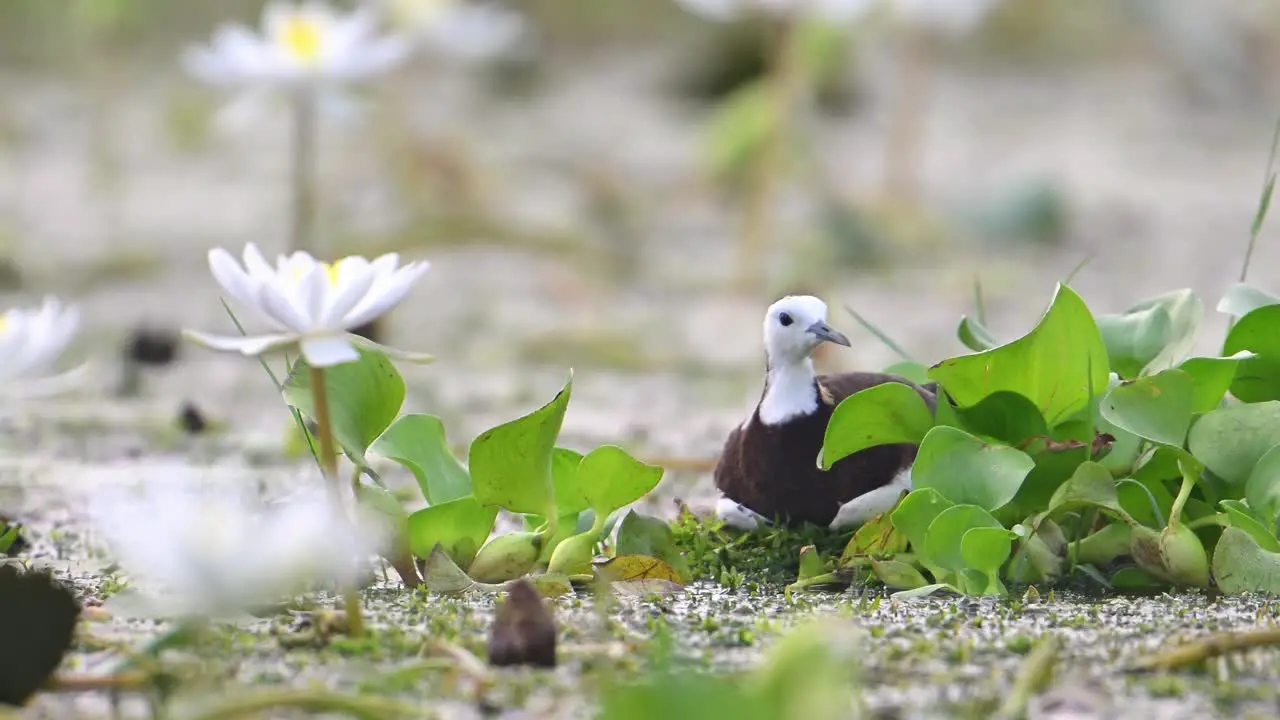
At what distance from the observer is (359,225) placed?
5816 millimetres

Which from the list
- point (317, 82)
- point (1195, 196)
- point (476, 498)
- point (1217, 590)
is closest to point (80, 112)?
point (317, 82)

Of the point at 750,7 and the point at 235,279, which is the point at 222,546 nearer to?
the point at 235,279

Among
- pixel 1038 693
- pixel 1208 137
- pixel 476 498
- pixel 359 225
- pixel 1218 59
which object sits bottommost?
pixel 1038 693

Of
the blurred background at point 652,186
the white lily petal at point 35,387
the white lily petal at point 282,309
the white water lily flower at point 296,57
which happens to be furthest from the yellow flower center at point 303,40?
the white lily petal at point 282,309

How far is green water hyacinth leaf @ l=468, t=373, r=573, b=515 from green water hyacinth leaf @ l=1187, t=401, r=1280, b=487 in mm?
756

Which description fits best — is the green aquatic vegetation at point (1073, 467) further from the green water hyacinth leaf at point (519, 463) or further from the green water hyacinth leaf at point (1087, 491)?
the green water hyacinth leaf at point (519, 463)

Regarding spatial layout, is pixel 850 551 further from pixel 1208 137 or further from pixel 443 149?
pixel 1208 137

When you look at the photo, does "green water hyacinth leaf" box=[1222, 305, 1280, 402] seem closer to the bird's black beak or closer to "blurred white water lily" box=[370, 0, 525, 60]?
the bird's black beak

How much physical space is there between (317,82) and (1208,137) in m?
4.88

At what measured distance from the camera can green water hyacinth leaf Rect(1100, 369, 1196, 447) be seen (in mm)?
1688

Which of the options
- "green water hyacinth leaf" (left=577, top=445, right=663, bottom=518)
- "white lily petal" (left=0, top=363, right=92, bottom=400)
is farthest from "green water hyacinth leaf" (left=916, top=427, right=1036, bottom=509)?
"white lily petal" (left=0, top=363, right=92, bottom=400)

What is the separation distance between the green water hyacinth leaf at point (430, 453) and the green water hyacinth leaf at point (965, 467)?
580 mm

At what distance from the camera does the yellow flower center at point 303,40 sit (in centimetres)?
422

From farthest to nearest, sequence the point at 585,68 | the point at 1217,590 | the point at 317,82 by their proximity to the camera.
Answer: the point at 585,68, the point at 317,82, the point at 1217,590
